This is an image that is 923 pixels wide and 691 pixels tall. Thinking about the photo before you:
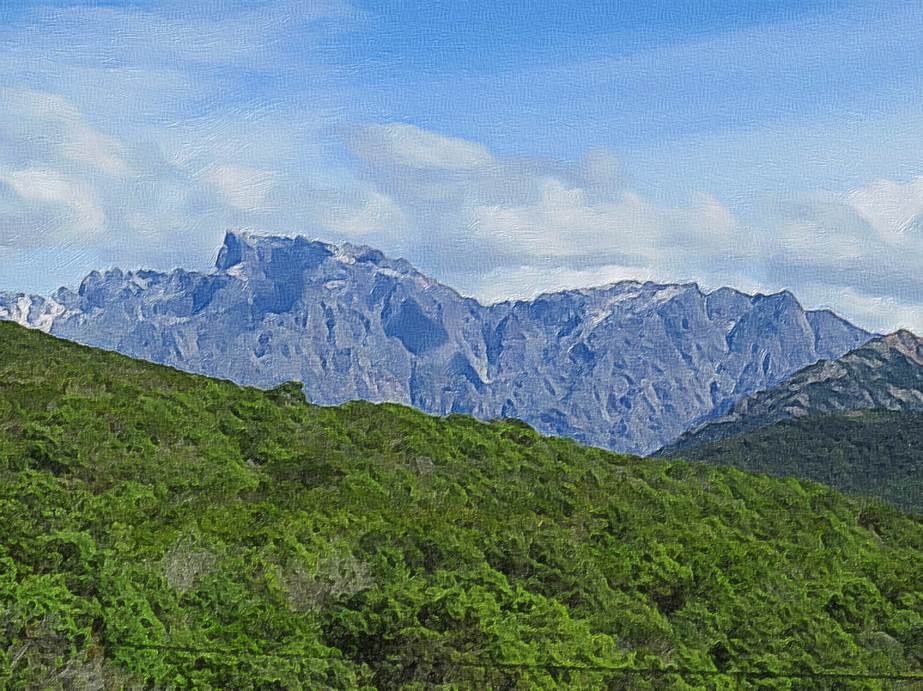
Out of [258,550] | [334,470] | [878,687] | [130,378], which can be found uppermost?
[130,378]

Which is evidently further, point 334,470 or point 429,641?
point 334,470

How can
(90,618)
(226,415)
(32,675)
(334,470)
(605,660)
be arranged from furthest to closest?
(226,415) → (334,470) → (605,660) → (90,618) → (32,675)

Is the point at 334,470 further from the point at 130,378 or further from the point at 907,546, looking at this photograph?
the point at 907,546

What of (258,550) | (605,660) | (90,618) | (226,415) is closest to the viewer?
(90,618)

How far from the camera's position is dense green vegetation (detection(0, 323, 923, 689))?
26.0 m

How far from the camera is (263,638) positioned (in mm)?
27422

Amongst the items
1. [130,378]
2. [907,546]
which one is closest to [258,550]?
[130,378]

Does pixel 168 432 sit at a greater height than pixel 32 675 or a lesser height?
greater

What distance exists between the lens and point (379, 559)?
33.6 m

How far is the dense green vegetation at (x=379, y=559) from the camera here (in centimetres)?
2603

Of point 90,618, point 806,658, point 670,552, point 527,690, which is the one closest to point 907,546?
point 670,552

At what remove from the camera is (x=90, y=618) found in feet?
80.4

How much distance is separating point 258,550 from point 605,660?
9.85 meters

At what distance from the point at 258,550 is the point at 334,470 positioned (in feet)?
51.5
